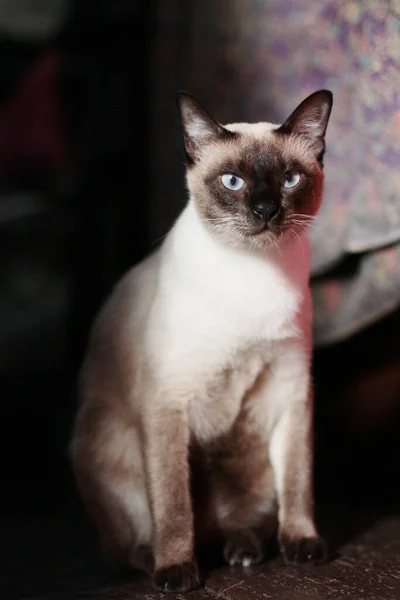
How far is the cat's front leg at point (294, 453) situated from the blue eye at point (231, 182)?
312 millimetres

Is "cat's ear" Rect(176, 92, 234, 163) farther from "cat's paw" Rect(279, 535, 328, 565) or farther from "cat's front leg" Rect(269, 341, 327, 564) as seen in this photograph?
"cat's paw" Rect(279, 535, 328, 565)

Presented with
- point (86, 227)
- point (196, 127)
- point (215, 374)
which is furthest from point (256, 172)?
point (86, 227)

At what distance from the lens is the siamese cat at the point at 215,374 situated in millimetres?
1401

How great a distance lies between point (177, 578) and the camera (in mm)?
1363

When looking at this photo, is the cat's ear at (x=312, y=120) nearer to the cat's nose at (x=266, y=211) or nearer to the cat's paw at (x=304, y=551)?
the cat's nose at (x=266, y=211)

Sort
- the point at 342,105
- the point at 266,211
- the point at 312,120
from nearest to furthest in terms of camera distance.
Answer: the point at 266,211 < the point at 312,120 < the point at 342,105

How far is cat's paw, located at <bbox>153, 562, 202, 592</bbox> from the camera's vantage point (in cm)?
136

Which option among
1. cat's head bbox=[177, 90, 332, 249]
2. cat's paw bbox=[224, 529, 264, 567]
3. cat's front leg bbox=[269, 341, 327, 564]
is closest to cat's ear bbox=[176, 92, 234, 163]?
cat's head bbox=[177, 90, 332, 249]

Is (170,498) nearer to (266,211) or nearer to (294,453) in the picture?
(294,453)

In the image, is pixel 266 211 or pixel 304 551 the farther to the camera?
pixel 304 551

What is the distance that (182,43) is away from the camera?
228 centimetres

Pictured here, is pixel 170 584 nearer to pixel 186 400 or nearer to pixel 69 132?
pixel 186 400

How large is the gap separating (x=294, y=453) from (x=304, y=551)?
179 millimetres

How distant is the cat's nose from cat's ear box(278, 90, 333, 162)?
0.59 ft
